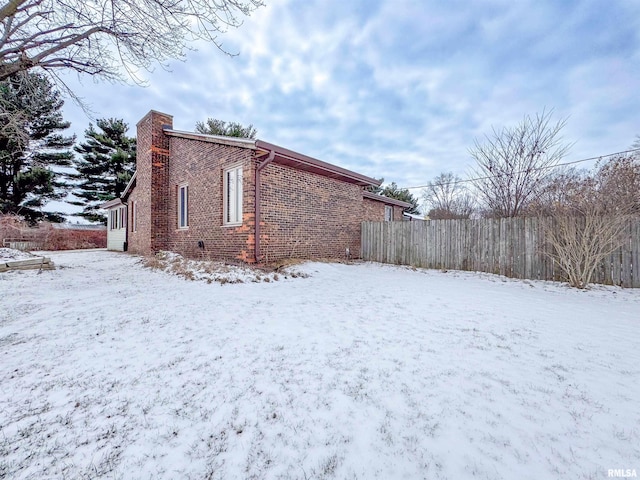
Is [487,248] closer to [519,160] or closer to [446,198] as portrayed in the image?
[519,160]

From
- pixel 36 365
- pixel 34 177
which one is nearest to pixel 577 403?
pixel 36 365

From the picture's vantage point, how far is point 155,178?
10.1 meters

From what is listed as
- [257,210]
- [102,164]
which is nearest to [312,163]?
[257,210]

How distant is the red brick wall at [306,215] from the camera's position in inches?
284

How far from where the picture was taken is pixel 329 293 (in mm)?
4793

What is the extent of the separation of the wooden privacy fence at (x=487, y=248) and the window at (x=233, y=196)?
4986 mm

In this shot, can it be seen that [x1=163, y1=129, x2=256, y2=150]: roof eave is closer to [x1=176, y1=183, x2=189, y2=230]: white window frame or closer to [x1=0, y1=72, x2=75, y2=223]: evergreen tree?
[x1=176, y1=183, x2=189, y2=230]: white window frame

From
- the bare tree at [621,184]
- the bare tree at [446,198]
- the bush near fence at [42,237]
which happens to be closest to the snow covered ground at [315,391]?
the bare tree at [621,184]

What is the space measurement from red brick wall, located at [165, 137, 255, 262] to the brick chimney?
0.24 meters

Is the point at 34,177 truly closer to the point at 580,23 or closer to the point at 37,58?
the point at 37,58

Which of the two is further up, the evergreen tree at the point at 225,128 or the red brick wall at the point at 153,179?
the evergreen tree at the point at 225,128

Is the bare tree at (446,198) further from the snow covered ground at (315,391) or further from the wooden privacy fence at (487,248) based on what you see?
the snow covered ground at (315,391)

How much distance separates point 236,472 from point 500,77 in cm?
1330

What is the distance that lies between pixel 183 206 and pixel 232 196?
3195 mm
